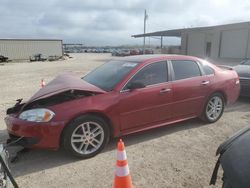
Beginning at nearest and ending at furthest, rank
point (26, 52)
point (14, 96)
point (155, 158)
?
point (155, 158) → point (14, 96) → point (26, 52)

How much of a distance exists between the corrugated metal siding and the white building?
1957 cm

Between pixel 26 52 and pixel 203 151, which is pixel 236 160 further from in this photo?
pixel 26 52

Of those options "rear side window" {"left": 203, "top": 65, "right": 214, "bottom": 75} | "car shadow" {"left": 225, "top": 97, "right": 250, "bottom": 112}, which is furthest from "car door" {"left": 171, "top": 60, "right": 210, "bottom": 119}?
"car shadow" {"left": 225, "top": 97, "right": 250, "bottom": 112}

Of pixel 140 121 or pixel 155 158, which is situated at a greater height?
pixel 140 121

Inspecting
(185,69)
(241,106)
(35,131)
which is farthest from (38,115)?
(241,106)

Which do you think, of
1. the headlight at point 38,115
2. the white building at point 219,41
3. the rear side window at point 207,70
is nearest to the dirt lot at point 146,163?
the headlight at point 38,115

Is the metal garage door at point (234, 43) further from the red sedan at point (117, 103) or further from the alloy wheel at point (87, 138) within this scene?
the alloy wheel at point (87, 138)

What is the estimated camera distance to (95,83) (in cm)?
443

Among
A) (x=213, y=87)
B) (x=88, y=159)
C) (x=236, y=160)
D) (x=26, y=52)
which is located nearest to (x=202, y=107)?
(x=213, y=87)

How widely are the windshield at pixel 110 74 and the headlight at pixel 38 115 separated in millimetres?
1023

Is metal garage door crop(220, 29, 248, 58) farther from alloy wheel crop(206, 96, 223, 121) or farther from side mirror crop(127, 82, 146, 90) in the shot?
side mirror crop(127, 82, 146, 90)

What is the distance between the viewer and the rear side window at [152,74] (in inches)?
169

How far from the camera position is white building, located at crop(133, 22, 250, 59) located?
21.7 metres

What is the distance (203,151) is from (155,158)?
83 centimetres
